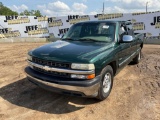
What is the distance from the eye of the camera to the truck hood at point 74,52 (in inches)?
148

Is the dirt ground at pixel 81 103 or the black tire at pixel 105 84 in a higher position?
the black tire at pixel 105 84

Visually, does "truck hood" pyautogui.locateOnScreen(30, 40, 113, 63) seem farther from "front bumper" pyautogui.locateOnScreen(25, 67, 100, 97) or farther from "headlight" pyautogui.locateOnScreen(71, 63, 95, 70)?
"front bumper" pyautogui.locateOnScreen(25, 67, 100, 97)

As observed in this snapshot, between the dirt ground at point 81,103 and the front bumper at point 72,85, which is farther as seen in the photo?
the dirt ground at point 81,103

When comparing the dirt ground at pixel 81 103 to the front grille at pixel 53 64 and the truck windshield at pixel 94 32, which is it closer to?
the front grille at pixel 53 64

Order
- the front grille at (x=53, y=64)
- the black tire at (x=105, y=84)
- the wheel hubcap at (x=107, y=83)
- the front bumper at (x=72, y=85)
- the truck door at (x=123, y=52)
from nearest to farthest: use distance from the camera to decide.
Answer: the front bumper at (x=72, y=85) < the front grille at (x=53, y=64) < the black tire at (x=105, y=84) < the wheel hubcap at (x=107, y=83) < the truck door at (x=123, y=52)

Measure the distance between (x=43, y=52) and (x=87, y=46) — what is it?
993mm

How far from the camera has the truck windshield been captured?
4893 mm

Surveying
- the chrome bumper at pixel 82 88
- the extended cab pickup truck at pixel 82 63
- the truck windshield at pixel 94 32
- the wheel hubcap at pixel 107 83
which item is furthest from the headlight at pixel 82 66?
the truck windshield at pixel 94 32

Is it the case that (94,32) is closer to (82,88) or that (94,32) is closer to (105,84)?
(105,84)

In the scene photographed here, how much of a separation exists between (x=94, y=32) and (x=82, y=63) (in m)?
1.66

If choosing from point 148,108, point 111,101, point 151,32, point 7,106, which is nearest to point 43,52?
point 7,106

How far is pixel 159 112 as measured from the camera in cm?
395

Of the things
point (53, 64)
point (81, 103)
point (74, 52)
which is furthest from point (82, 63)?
point (81, 103)

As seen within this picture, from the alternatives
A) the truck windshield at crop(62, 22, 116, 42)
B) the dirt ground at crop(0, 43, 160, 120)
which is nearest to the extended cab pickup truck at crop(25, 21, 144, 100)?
the truck windshield at crop(62, 22, 116, 42)
